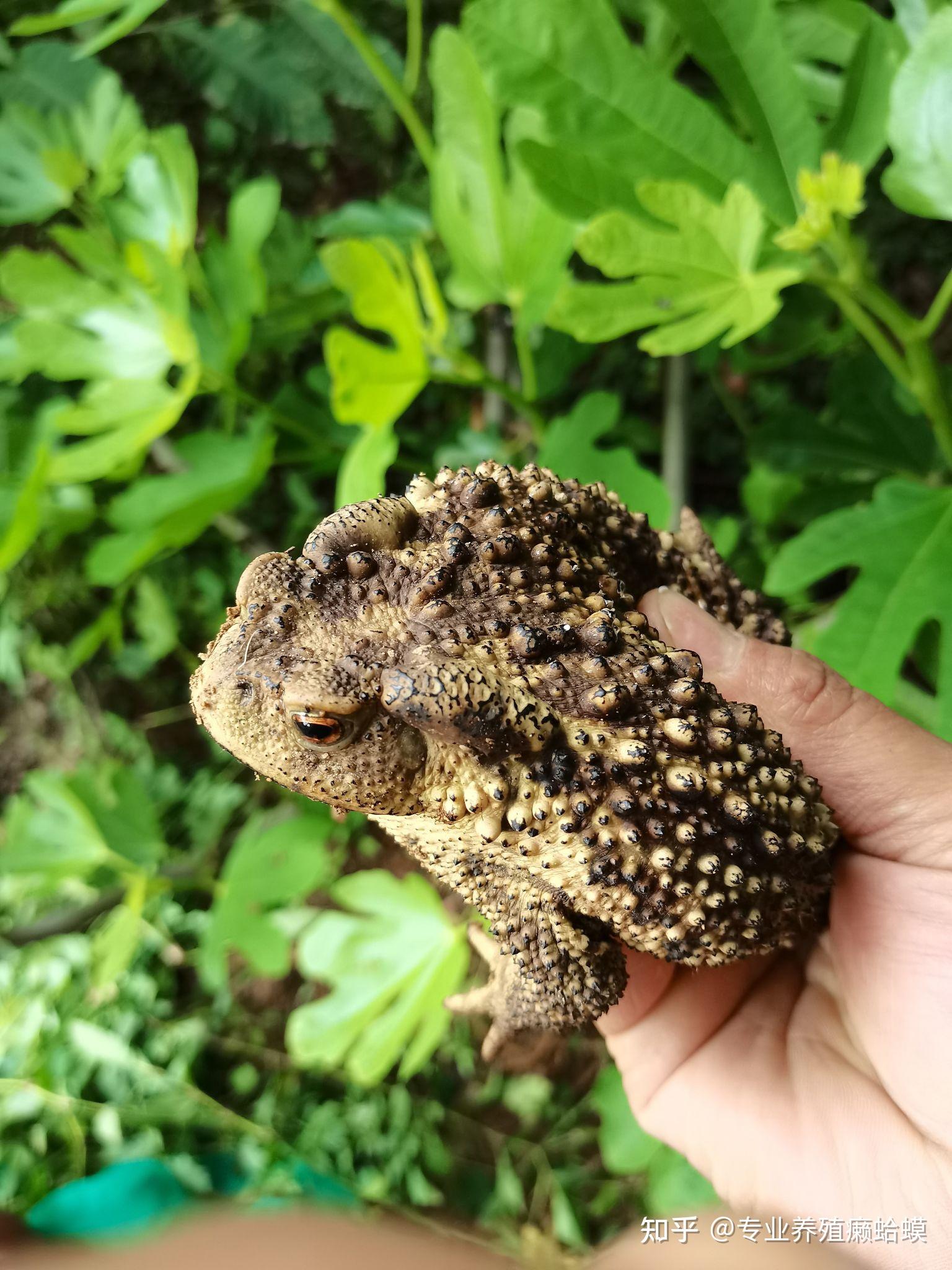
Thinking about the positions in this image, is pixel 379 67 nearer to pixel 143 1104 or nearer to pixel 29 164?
pixel 29 164

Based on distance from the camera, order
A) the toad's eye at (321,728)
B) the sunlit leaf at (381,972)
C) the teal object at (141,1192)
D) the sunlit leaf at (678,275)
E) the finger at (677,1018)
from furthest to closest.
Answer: the sunlit leaf at (381,972), the finger at (677,1018), the teal object at (141,1192), the sunlit leaf at (678,275), the toad's eye at (321,728)

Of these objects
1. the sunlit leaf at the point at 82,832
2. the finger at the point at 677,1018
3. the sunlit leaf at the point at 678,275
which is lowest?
the sunlit leaf at the point at 82,832

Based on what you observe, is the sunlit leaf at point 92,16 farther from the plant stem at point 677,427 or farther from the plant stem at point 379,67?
the plant stem at point 677,427

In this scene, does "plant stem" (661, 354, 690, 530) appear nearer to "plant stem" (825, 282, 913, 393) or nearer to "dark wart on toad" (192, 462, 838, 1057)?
"plant stem" (825, 282, 913, 393)

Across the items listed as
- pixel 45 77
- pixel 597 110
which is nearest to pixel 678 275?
pixel 597 110

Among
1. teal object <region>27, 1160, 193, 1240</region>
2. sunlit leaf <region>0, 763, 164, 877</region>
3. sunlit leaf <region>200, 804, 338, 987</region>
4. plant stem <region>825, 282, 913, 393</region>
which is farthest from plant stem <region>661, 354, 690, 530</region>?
teal object <region>27, 1160, 193, 1240</region>

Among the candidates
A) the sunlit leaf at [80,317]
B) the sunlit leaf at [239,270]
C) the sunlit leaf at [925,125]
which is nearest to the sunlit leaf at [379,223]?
the sunlit leaf at [239,270]
